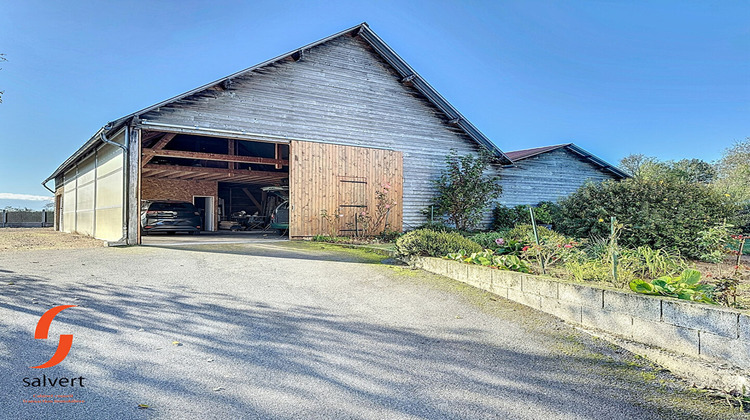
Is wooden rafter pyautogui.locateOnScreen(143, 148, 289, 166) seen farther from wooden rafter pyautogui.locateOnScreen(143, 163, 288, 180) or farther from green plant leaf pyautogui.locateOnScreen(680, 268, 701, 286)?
green plant leaf pyautogui.locateOnScreen(680, 268, 701, 286)

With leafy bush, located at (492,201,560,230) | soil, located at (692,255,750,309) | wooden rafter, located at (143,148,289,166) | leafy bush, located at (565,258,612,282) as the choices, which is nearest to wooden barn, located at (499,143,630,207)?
leafy bush, located at (492,201,560,230)

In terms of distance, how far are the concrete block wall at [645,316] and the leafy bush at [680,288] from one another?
0.11 meters

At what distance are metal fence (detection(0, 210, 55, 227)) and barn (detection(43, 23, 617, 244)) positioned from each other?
1955cm

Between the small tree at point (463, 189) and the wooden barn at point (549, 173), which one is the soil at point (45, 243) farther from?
the wooden barn at point (549, 173)

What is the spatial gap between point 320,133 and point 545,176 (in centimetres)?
941

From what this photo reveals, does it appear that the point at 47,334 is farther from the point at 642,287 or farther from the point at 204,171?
the point at 204,171

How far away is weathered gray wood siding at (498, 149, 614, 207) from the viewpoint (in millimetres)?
15406

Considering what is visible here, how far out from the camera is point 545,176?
1603cm

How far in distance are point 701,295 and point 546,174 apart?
13837mm

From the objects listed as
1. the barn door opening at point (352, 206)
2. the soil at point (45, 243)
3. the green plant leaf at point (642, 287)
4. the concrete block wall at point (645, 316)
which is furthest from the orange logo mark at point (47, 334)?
the barn door opening at point (352, 206)

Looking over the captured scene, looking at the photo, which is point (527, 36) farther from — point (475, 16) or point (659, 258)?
point (659, 258)

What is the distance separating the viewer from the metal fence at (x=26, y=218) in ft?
95.1

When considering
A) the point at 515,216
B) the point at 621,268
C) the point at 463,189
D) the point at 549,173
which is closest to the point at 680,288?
the point at 621,268

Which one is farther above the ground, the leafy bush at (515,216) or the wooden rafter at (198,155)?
the wooden rafter at (198,155)
